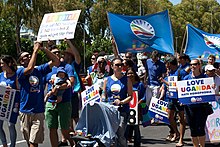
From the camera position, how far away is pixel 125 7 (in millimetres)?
51969

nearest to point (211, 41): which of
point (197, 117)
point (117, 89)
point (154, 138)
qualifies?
point (154, 138)

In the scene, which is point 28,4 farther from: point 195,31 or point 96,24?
point 195,31

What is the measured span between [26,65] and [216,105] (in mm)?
4006

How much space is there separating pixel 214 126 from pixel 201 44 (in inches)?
200

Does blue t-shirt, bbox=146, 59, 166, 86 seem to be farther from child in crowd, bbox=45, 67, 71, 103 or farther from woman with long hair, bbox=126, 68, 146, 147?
child in crowd, bbox=45, 67, 71, 103

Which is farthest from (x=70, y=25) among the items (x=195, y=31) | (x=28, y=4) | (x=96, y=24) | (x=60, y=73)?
(x=96, y=24)

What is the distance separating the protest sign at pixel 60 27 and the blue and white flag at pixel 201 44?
5827mm

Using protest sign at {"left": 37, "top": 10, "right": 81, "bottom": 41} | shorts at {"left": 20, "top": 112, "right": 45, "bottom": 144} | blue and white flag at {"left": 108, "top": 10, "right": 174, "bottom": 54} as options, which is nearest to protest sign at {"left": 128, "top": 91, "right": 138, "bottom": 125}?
protest sign at {"left": 37, "top": 10, "right": 81, "bottom": 41}

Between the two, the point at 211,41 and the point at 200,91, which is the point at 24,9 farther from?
the point at 200,91

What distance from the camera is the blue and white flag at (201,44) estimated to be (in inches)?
556

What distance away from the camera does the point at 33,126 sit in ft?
24.6

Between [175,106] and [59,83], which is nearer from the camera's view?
[59,83]

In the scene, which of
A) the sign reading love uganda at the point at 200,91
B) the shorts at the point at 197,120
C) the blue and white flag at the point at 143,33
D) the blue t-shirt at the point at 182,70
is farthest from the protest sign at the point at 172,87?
the blue and white flag at the point at 143,33

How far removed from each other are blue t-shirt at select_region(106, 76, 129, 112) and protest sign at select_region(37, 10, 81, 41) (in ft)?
4.70
